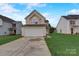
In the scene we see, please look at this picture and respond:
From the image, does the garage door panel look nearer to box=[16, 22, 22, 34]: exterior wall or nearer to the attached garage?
the attached garage

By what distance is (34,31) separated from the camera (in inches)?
400

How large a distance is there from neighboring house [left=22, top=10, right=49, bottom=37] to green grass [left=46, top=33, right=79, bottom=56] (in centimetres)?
38

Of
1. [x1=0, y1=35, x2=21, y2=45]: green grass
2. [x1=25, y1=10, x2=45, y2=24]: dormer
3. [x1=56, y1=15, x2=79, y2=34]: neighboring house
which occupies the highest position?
[x1=25, y1=10, x2=45, y2=24]: dormer

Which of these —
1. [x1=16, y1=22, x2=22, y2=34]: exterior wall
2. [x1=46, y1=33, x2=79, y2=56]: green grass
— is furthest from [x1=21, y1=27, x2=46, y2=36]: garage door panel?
[x1=46, y1=33, x2=79, y2=56]: green grass

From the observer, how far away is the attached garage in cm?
973

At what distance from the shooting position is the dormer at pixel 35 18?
9195mm

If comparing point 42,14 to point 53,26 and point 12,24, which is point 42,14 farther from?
point 12,24

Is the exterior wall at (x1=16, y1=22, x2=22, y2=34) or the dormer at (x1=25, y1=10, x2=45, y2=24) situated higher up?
the dormer at (x1=25, y1=10, x2=45, y2=24)

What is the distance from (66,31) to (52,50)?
1.04 m

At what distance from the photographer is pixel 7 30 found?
9484mm

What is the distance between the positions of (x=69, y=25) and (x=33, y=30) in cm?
151

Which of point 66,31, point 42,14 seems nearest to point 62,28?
point 66,31

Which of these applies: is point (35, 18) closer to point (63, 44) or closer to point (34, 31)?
point (34, 31)

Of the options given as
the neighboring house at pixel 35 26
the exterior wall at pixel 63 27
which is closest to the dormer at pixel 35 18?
the neighboring house at pixel 35 26
